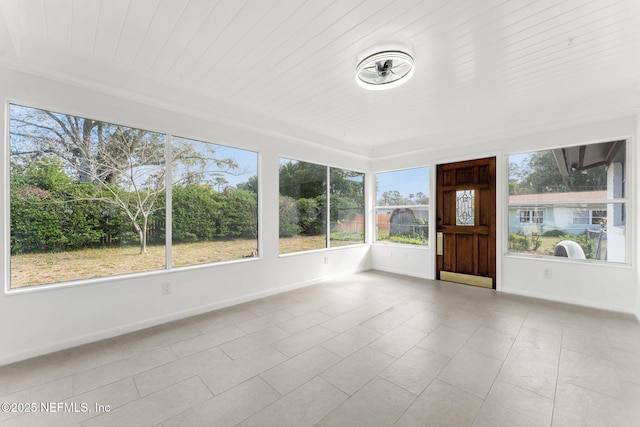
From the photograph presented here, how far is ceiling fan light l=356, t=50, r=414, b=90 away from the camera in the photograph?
2.31 metres

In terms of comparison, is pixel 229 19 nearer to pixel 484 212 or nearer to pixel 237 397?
pixel 237 397

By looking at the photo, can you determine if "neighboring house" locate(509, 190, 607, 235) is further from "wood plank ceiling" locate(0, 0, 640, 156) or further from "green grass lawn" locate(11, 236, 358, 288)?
"green grass lawn" locate(11, 236, 358, 288)

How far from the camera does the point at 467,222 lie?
4.68 m

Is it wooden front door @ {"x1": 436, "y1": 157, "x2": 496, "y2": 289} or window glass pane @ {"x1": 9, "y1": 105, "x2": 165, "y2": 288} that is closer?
window glass pane @ {"x1": 9, "y1": 105, "x2": 165, "y2": 288}

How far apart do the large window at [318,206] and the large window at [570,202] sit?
2798 mm

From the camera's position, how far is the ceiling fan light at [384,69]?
2.31m

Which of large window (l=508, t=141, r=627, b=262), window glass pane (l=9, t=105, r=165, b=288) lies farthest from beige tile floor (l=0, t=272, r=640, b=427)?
large window (l=508, t=141, r=627, b=262)

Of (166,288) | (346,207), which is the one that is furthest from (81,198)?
(346,207)

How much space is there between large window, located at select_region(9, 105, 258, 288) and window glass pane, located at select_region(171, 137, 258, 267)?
13 millimetres

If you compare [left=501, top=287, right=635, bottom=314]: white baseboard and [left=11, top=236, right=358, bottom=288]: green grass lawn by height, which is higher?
[left=11, top=236, right=358, bottom=288]: green grass lawn

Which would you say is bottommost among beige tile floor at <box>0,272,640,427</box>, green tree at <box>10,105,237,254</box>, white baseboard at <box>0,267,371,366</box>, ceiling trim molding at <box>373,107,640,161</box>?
beige tile floor at <box>0,272,640,427</box>

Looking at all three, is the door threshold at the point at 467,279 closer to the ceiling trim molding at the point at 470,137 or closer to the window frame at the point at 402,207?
the window frame at the point at 402,207

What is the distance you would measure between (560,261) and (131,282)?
219 inches

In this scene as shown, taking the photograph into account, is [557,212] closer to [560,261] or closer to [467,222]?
[560,261]
